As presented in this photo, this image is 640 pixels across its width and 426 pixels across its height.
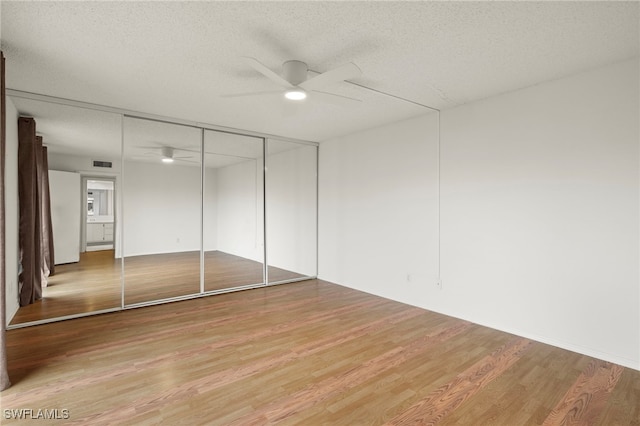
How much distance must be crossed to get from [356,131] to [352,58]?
8.09 ft

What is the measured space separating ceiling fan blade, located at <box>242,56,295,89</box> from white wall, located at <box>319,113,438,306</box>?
235 cm

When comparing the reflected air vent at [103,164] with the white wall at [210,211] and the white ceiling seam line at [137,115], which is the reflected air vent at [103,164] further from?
the white wall at [210,211]

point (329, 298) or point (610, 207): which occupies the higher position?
point (610, 207)

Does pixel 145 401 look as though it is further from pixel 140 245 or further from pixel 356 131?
pixel 356 131

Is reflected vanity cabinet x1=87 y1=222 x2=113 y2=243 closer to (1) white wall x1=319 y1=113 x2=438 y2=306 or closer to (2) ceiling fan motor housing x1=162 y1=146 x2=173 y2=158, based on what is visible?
(2) ceiling fan motor housing x1=162 y1=146 x2=173 y2=158

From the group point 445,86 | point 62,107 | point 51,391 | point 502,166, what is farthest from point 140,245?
point 502,166

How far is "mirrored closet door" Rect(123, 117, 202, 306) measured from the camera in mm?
4289

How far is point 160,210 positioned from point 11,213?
61.3 inches

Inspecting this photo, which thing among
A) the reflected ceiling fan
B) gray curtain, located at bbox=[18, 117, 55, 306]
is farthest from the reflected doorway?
the reflected ceiling fan

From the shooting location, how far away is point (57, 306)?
391 centimetres

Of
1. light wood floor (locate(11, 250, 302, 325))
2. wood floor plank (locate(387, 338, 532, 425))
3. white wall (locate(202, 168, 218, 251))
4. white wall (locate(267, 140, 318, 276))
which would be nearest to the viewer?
wood floor plank (locate(387, 338, 532, 425))

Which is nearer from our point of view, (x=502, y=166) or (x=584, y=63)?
(x=584, y=63)

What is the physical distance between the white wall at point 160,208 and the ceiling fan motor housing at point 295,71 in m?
2.61

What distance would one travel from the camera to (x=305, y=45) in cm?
245
